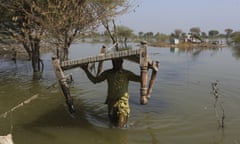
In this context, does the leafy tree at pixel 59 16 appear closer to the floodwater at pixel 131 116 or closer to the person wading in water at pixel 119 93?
the floodwater at pixel 131 116

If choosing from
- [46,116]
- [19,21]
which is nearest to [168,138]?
[46,116]

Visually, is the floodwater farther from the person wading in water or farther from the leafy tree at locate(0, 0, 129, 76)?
the leafy tree at locate(0, 0, 129, 76)

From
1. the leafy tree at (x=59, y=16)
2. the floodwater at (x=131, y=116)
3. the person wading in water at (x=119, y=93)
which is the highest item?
the leafy tree at (x=59, y=16)

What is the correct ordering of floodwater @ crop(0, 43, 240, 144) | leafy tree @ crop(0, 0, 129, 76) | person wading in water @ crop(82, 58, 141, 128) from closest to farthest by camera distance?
floodwater @ crop(0, 43, 240, 144)
person wading in water @ crop(82, 58, 141, 128)
leafy tree @ crop(0, 0, 129, 76)

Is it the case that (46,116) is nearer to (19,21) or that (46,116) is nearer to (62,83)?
(62,83)

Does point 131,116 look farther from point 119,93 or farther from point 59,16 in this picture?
point 59,16

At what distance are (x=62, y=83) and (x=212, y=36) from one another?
102 m

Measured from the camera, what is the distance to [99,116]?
1168cm

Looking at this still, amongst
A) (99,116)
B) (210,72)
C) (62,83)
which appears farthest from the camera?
(210,72)

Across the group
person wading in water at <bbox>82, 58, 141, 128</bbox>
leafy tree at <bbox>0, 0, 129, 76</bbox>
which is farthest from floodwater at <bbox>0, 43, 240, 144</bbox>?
leafy tree at <bbox>0, 0, 129, 76</bbox>

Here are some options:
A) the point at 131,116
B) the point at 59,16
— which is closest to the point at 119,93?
the point at 131,116

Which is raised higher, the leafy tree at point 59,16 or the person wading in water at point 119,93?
the leafy tree at point 59,16

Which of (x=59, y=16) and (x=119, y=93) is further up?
(x=59, y=16)

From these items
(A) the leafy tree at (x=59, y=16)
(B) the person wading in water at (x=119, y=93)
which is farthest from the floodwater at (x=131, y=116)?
(A) the leafy tree at (x=59, y=16)
